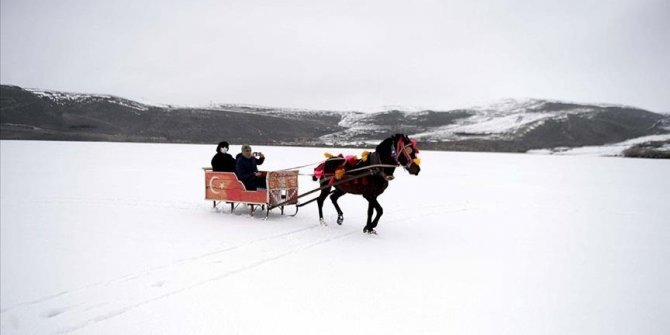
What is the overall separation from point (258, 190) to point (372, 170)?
9.37 feet

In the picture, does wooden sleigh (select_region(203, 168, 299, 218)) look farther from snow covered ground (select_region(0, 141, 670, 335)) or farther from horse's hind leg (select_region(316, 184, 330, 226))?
horse's hind leg (select_region(316, 184, 330, 226))

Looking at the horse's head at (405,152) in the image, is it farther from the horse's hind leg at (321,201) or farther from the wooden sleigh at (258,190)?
the wooden sleigh at (258,190)

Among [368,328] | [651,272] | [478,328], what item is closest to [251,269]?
[368,328]

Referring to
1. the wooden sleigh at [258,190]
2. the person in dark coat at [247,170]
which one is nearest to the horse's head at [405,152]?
the wooden sleigh at [258,190]

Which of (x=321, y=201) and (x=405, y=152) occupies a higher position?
(x=405, y=152)

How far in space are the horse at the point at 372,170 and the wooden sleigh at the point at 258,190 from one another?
786mm

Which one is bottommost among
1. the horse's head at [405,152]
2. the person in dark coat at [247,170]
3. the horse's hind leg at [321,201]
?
the horse's hind leg at [321,201]

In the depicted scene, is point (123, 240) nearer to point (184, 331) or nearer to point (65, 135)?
point (184, 331)

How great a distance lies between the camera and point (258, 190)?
8.98 meters

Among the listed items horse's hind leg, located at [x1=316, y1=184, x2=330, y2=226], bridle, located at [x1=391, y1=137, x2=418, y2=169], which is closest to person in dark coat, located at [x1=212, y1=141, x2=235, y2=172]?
horse's hind leg, located at [x1=316, y1=184, x2=330, y2=226]

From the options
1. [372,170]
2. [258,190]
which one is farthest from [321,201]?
[372,170]

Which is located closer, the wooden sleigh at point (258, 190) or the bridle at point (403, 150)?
the bridle at point (403, 150)

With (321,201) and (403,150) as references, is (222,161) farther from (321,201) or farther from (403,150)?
(403,150)

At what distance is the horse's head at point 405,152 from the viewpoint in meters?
7.09
